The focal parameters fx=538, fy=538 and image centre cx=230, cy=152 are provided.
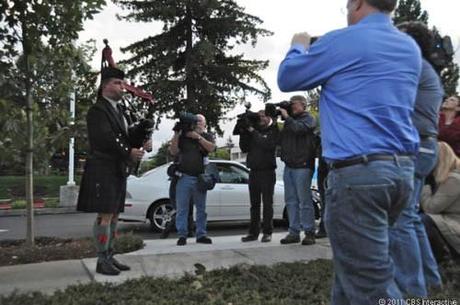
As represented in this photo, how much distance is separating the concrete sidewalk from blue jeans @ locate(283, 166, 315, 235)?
29 centimetres

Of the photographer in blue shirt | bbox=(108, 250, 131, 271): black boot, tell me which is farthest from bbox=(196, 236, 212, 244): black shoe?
the photographer in blue shirt

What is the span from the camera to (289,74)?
2699mm

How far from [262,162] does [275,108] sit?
0.76 metres

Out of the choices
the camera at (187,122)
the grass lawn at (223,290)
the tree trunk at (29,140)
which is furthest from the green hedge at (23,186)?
the grass lawn at (223,290)

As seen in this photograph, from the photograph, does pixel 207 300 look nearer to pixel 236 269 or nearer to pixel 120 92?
pixel 236 269

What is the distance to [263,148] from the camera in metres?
7.04

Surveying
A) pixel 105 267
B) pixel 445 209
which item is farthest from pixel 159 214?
pixel 445 209

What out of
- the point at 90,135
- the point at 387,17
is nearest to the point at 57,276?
the point at 90,135

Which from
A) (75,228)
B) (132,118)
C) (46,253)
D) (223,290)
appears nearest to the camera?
(223,290)

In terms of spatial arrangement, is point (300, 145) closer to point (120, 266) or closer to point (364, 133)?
point (120, 266)

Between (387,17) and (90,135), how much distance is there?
3.31m

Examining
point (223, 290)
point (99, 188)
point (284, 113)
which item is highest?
point (284, 113)

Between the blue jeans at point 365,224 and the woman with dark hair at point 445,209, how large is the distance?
8.91 feet

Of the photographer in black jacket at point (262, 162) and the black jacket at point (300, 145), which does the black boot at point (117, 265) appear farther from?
the black jacket at point (300, 145)
